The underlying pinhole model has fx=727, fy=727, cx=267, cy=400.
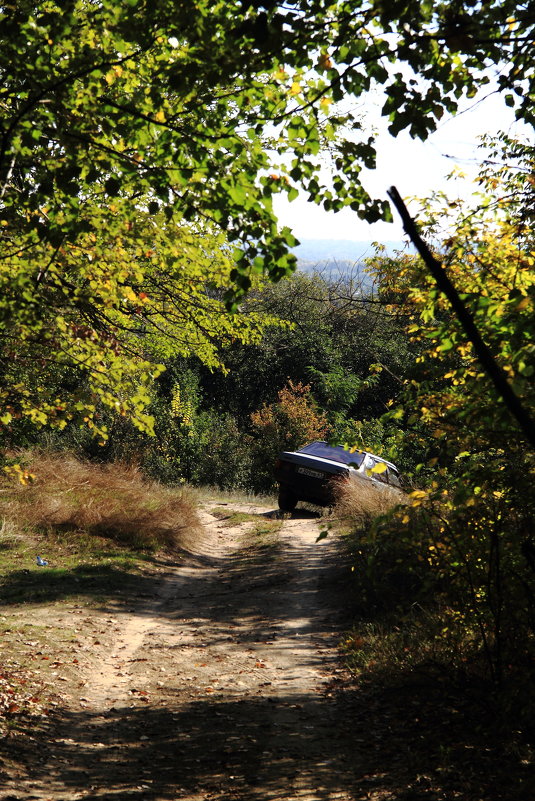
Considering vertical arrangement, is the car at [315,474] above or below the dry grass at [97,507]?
above

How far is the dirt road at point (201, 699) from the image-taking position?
15.0 feet

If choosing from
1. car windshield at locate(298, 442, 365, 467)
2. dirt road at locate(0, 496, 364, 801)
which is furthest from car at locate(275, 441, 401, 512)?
dirt road at locate(0, 496, 364, 801)

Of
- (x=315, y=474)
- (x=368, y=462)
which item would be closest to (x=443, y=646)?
(x=315, y=474)

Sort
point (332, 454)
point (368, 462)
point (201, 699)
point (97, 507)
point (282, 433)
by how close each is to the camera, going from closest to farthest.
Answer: point (201, 699) < point (97, 507) < point (332, 454) < point (368, 462) < point (282, 433)

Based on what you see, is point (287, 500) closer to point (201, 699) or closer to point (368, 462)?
point (368, 462)

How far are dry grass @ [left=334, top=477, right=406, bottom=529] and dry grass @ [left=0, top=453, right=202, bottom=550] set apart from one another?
2921 mm

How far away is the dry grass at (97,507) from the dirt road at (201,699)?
2078 mm

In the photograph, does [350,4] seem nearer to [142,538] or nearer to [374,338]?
[142,538]

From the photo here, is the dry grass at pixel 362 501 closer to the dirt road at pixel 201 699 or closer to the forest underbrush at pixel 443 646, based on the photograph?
the dirt road at pixel 201 699

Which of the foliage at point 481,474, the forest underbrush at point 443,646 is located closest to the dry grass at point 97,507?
the forest underbrush at point 443,646

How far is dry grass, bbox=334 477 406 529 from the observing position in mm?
12227

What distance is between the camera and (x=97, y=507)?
42.5ft

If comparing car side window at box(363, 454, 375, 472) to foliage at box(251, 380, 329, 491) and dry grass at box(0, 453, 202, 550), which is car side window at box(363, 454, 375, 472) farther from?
foliage at box(251, 380, 329, 491)

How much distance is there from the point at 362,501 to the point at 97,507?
186 inches
